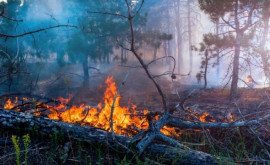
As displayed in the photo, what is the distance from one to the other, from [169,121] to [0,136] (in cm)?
295

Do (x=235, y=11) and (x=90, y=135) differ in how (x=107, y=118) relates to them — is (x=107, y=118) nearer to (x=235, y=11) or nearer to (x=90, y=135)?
(x=90, y=135)

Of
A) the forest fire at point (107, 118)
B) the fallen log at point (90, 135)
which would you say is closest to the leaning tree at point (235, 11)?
the forest fire at point (107, 118)

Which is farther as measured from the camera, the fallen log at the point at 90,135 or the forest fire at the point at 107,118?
the forest fire at the point at 107,118

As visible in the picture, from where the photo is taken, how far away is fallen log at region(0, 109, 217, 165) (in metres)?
2.74

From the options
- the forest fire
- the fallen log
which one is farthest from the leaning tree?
the fallen log

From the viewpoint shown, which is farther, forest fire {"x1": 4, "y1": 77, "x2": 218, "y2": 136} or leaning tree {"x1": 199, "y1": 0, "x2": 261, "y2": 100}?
leaning tree {"x1": 199, "y1": 0, "x2": 261, "y2": 100}

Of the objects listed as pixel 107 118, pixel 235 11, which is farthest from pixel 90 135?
pixel 235 11

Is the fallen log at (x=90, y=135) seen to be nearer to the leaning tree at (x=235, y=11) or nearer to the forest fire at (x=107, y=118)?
the forest fire at (x=107, y=118)

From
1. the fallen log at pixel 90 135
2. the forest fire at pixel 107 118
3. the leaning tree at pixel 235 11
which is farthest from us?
the leaning tree at pixel 235 11

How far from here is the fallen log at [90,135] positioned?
274 cm

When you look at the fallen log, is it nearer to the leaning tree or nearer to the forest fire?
the forest fire

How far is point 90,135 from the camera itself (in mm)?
3029

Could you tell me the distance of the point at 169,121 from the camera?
3.69 metres

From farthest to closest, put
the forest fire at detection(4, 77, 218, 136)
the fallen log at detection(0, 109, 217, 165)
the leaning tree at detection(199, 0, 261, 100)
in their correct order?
the leaning tree at detection(199, 0, 261, 100) → the forest fire at detection(4, 77, 218, 136) → the fallen log at detection(0, 109, 217, 165)
